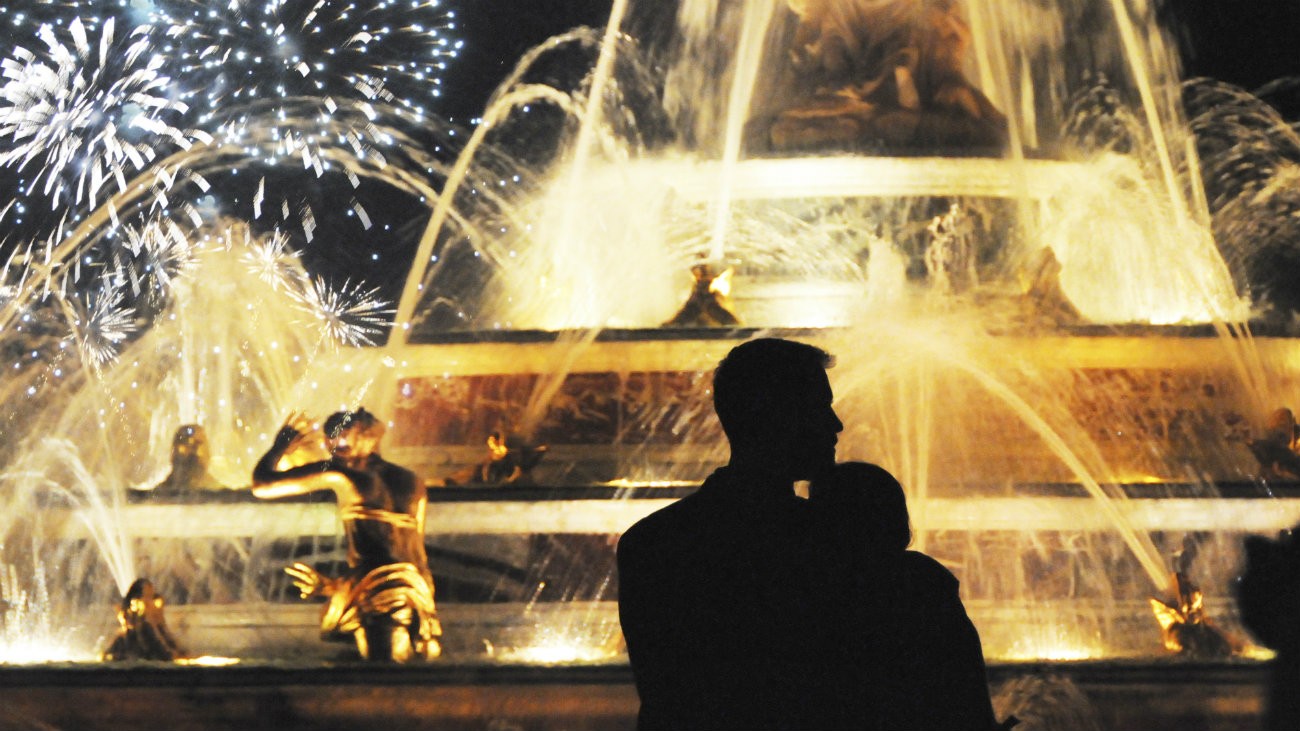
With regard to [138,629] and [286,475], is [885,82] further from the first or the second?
[138,629]

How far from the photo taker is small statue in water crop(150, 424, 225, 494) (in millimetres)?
11453

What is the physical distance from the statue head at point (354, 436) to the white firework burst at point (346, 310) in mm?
8955

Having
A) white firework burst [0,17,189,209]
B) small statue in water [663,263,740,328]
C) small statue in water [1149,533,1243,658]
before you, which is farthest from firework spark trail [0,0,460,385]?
small statue in water [1149,533,1243,658]

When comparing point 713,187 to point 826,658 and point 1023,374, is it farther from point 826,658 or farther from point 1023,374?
point 826,658

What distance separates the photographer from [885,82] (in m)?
15.7

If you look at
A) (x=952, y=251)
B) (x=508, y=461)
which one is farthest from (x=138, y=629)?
(x=952, y=251)

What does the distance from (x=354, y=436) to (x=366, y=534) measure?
25.3 inches

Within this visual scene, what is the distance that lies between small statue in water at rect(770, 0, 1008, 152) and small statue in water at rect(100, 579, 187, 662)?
28.0 ft

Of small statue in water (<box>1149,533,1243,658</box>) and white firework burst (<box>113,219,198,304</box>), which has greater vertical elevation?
white firework burst (<box>113,219,198,304</box>)

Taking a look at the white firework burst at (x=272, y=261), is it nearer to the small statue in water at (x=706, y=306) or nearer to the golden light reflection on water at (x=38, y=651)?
the small statue in water at (x=706, y=306)

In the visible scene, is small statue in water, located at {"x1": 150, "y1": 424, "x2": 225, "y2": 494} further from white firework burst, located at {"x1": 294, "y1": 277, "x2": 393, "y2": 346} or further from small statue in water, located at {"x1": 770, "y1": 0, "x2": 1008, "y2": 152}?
white firework burst, located at {"x1": 294, "y1": 277, "x2": 393, "y2": 346}

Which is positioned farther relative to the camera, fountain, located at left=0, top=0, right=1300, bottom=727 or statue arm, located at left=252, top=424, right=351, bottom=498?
fountain, located at left=0, top=0, right=1300, bottom=727

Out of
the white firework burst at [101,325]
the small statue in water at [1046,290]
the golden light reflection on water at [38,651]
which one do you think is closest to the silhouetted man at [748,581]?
the golden light reflection on water at [38,651]

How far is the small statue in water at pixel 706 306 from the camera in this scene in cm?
1255
